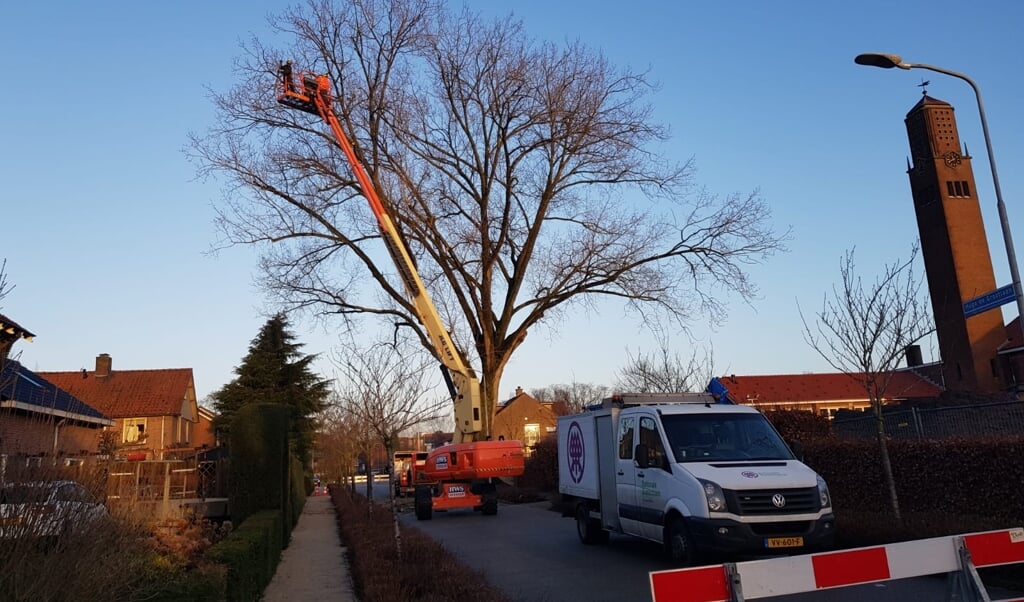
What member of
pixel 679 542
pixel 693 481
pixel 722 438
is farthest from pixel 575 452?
pixel 693 481

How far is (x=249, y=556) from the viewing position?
8.54 m

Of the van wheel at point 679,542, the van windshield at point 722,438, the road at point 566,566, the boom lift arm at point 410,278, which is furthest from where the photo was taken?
the boom lift arm at point 410,278

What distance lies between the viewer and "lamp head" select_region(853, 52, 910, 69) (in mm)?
11789

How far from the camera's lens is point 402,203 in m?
27.2

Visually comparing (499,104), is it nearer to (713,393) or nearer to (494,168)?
(494,168)

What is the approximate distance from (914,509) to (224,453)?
16.3 m

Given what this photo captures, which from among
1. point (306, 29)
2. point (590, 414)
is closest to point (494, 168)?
point (306, 29)

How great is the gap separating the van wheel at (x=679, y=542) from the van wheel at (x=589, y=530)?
3347 mm

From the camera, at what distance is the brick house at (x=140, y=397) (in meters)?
47.8

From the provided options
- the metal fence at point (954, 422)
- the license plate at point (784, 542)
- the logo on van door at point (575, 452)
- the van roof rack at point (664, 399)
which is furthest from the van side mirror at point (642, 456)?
the metal fence at point (954, 422)

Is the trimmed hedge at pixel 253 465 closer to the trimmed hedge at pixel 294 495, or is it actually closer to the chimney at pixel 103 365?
the trimmed hedge at pixel 294 495

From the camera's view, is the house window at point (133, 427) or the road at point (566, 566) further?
the house window at point (133, 427)

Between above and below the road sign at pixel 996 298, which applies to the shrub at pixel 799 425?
below

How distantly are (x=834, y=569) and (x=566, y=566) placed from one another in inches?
290
